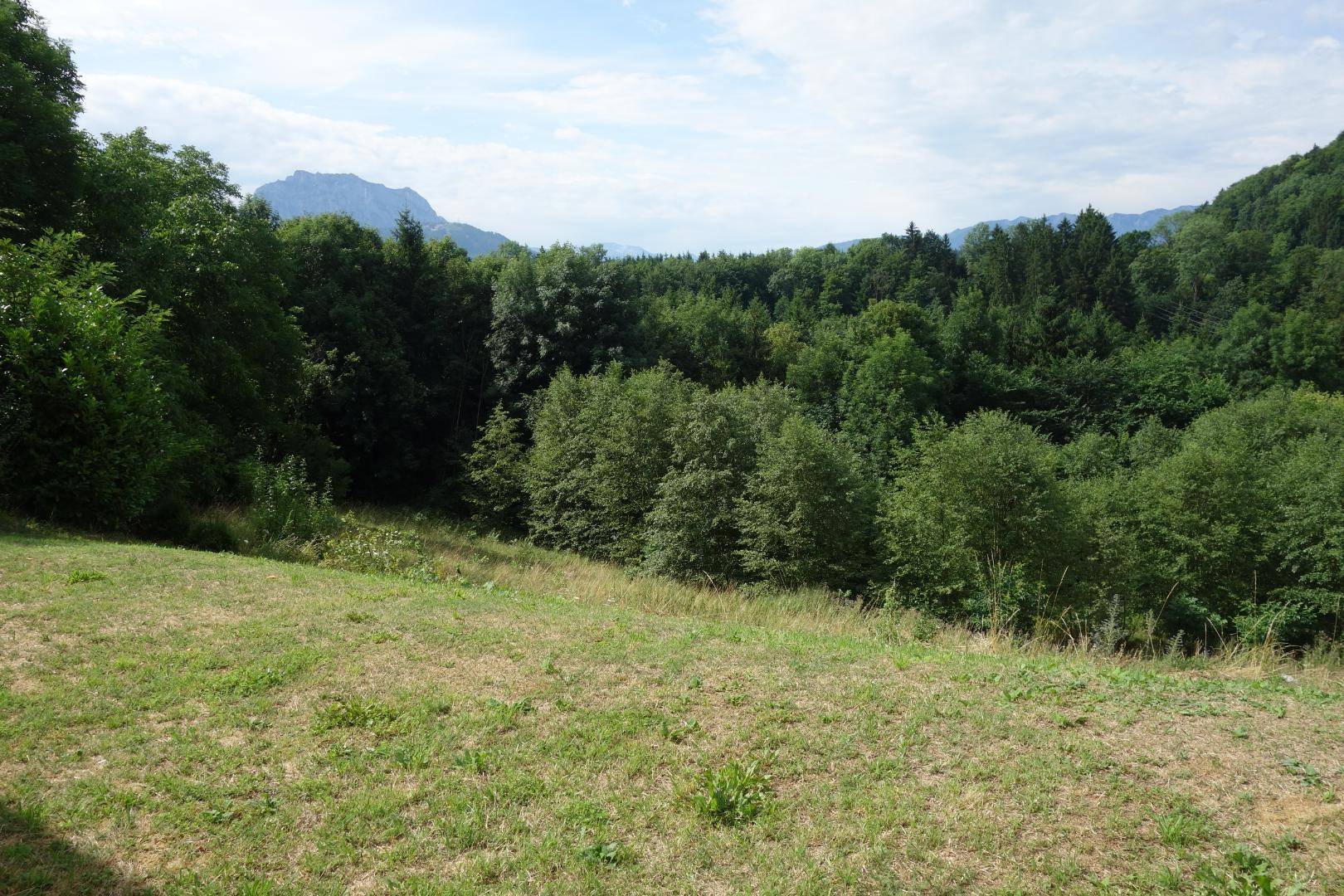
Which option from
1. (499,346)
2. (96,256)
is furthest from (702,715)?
(499,346)

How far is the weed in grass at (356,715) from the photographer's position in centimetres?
574

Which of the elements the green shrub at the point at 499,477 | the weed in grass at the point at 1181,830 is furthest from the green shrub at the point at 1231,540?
the green shrub at the point at 499,477

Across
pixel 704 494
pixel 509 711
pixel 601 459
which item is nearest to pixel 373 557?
pixel 509 711

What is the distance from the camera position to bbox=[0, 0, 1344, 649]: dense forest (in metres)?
13.2

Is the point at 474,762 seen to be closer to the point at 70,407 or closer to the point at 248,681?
the point at 248,681

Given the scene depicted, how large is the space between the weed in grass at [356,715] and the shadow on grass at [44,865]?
1661 millimetres

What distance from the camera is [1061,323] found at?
62.5 meters

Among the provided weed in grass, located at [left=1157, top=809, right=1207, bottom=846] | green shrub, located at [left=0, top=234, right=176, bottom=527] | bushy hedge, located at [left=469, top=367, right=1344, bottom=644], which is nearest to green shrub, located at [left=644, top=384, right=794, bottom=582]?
bushy hedge, located at [left=469, top=367, right=1344, bottom=644]

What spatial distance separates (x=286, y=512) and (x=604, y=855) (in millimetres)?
12674

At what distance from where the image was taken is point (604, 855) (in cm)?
441

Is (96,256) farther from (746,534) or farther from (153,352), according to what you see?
(746,534)

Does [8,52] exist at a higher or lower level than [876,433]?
higher

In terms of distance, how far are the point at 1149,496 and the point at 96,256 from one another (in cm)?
3405

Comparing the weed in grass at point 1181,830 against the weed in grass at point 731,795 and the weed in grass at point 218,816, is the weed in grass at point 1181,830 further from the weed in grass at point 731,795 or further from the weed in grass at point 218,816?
the weed in grass at point 218,816
